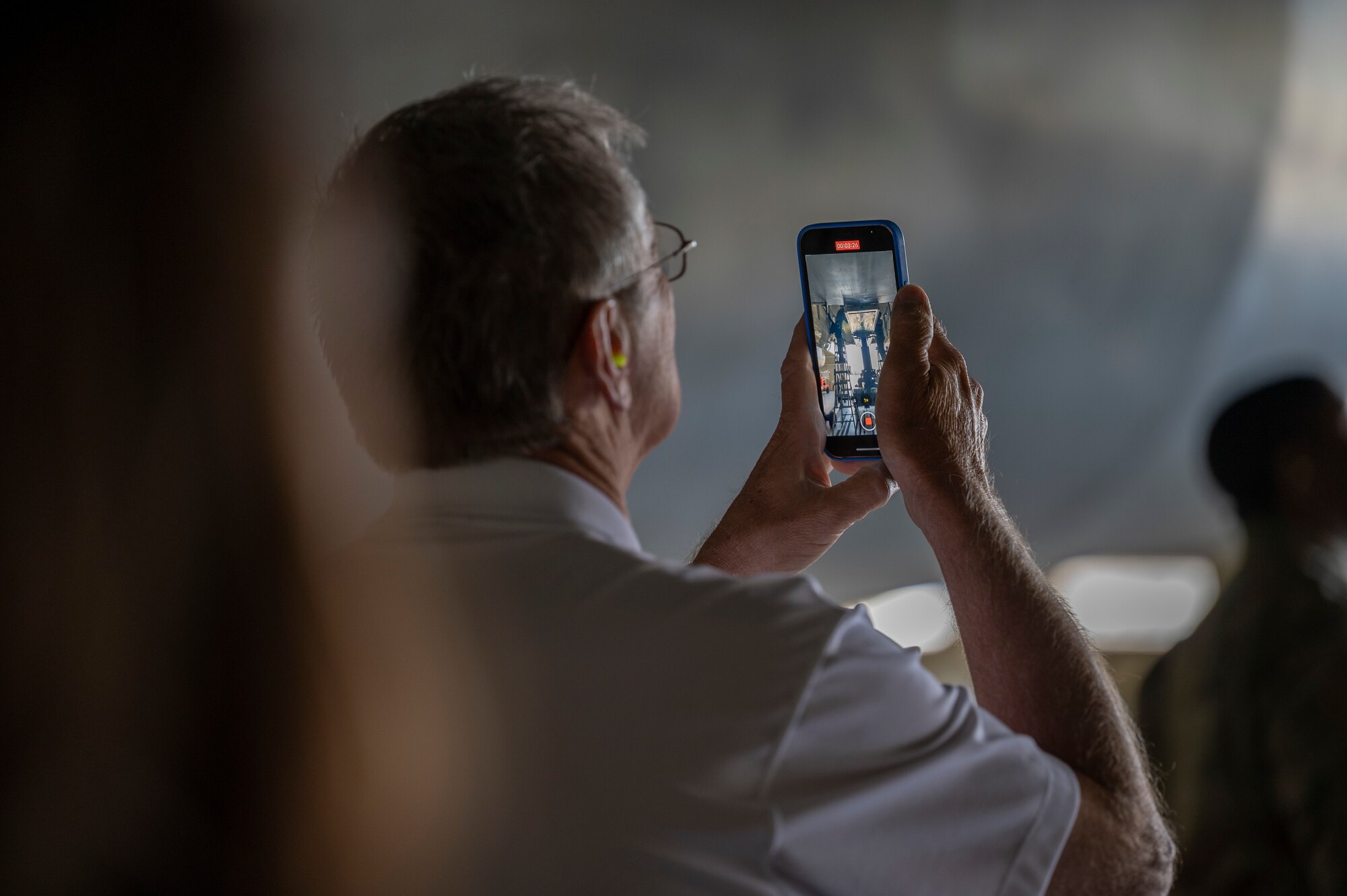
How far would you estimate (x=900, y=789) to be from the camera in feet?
1.71

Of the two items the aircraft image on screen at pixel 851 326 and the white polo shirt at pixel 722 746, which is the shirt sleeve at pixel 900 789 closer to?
the white polo shirt at pixel 722 746

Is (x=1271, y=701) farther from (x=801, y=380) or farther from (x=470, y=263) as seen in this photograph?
(x=470, y=263)

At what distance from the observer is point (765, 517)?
37.3 inches

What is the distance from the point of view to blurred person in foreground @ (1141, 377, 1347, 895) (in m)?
1.35

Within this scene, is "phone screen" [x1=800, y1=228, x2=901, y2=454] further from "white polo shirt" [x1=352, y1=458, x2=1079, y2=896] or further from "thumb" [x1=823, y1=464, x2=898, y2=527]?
"white polo shirt" [x1=352, y1=458, x2=1079, y2=896]

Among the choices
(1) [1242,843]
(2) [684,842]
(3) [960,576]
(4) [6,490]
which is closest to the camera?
(4) [6,490]

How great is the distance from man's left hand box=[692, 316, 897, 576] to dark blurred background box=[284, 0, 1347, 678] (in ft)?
2.29

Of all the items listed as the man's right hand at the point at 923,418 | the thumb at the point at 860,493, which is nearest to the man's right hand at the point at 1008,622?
the man's right hand at the point at 923,418

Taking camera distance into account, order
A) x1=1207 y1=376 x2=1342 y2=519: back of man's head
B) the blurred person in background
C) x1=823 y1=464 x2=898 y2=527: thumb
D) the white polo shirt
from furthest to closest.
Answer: x1=1207 y1=376 x2=1342 y2=519: back of man's head → x1=823 y1=464 x2=898 y2=527: thumb → the white polo shirt → the blurred person in background

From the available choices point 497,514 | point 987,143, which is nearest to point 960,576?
point 497,514

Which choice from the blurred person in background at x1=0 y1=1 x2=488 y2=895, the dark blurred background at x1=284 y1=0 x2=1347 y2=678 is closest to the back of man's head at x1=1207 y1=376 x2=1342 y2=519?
the dark blurred background at x1=284 y1=0 x2=1347 y2=678

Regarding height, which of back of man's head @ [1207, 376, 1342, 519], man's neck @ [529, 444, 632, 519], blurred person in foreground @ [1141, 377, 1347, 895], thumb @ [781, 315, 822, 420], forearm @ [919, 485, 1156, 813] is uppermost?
man's neck @ [529, 444, 632, 519]

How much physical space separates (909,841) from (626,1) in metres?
1.50

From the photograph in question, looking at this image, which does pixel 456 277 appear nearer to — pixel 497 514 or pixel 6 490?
pixel 497 514
